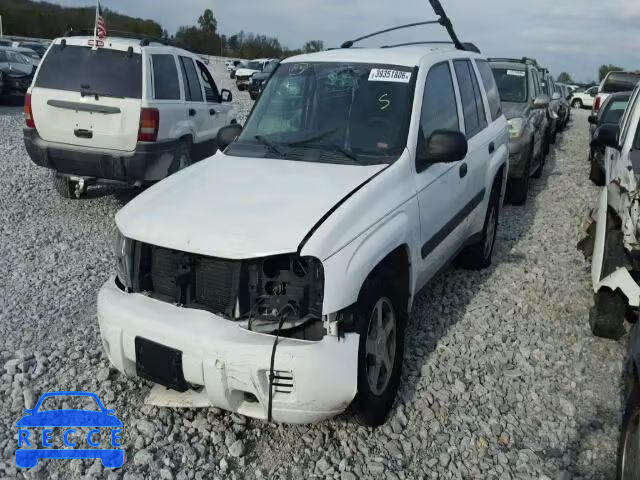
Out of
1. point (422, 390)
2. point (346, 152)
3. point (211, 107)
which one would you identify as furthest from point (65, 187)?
point (422, 390)

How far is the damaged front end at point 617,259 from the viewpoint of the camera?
4039mm

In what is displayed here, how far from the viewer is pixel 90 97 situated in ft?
23.0

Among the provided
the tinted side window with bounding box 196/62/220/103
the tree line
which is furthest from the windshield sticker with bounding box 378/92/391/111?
the tree line

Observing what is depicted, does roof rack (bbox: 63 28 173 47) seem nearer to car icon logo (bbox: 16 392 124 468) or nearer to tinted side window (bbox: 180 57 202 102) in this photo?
tinted side window (bbox: 180 57 202 102)

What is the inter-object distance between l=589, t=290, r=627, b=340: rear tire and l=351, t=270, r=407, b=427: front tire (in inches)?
66.6

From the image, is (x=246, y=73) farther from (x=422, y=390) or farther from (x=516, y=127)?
(x=422, y=390)

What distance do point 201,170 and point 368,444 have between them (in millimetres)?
1966

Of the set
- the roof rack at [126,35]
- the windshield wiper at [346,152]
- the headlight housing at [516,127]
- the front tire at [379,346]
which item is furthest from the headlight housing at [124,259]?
the headlight housing at [516,127]

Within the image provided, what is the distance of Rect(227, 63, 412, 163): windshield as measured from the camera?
153 inches

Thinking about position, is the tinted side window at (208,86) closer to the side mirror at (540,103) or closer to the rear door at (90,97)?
the rear door at (90,97)

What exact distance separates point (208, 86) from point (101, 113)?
2.37 m

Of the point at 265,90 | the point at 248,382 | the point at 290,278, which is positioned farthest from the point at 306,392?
the point at 265,90

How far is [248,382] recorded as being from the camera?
9.17 ft

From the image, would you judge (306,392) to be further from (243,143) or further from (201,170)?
(243,143)
